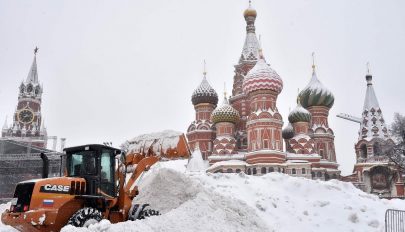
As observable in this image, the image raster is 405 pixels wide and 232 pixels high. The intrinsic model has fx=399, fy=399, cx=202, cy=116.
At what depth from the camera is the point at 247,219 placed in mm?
10305

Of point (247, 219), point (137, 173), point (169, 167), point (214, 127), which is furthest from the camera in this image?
point (214, 127)

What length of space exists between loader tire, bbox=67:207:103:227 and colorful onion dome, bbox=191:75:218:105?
121 ft

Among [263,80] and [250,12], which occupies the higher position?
[250,12]

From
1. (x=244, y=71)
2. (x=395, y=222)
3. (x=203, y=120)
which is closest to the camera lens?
(x=395, y=222)

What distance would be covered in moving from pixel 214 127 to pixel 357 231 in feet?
108

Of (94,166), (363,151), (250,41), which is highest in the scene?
(250,41)

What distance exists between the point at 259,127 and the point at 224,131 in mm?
4581

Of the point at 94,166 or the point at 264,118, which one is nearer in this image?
the point at 94,166

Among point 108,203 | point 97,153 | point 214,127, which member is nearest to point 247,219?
point 108,203

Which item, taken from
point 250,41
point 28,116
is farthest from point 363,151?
point 28,116

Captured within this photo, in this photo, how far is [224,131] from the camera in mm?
40344

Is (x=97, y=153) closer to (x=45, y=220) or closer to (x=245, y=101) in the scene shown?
(x=45, y=220)

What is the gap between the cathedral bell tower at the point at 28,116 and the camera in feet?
221

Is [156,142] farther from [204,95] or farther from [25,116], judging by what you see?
[25,116]
